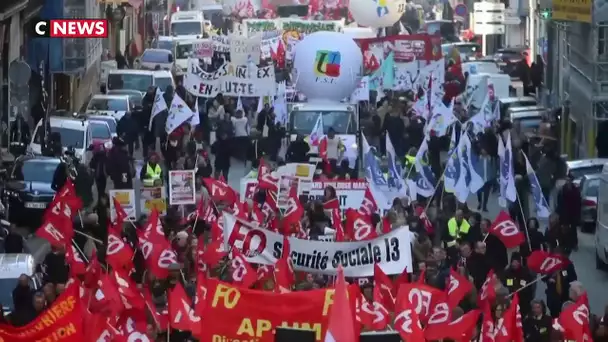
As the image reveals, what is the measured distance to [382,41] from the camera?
48.9 meters

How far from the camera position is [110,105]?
43.8 metres

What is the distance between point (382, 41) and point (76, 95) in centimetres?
903

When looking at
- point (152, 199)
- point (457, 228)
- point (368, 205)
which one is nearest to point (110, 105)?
point (152, 199)

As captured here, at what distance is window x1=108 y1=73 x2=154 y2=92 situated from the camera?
48.7 m

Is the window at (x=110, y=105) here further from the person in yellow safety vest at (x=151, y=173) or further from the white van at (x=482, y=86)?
the person in yellow safety vest at (x=151, y=173)

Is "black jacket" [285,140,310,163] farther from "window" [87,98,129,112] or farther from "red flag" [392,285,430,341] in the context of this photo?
"red flag" [392,285,430,341]

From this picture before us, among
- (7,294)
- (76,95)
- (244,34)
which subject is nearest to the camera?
(7,294)

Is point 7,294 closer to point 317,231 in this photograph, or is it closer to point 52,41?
point 317,231

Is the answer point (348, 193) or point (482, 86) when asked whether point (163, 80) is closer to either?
point (482, 86)

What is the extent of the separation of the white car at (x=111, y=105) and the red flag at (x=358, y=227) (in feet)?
69.6

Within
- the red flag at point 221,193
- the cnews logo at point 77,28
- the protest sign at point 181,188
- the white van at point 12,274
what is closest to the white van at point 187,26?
the cnews logo at point 77,28

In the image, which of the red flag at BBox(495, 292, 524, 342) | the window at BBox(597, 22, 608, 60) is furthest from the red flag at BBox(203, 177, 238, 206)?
the window at BBox(597, 22, 608, 60)

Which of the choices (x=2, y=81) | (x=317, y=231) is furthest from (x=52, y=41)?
(x=317, y=231)

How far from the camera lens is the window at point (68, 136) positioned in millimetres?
36781
